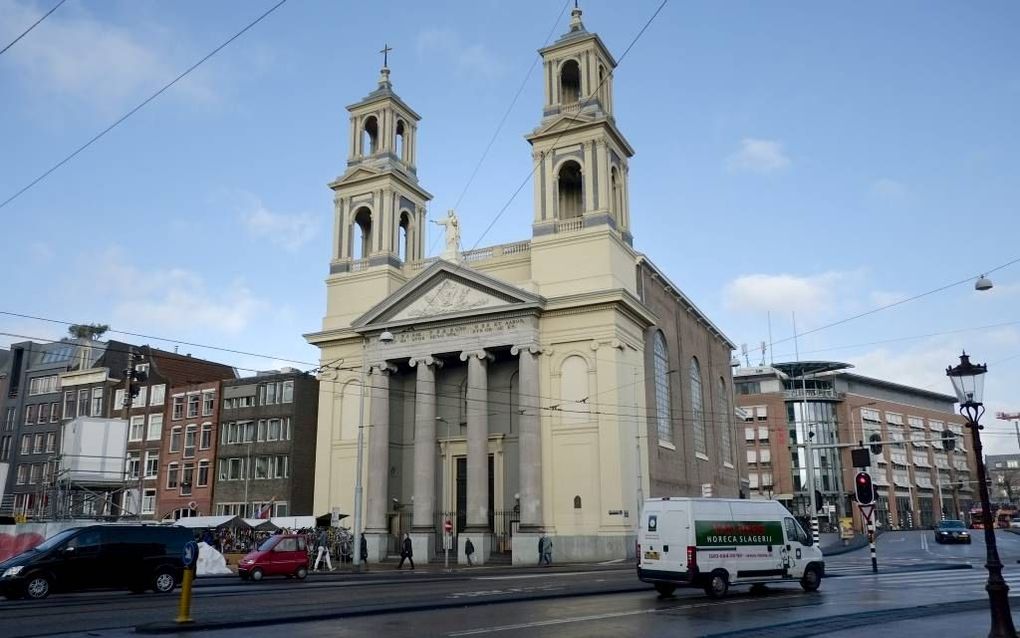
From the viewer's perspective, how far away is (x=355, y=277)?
53.5m

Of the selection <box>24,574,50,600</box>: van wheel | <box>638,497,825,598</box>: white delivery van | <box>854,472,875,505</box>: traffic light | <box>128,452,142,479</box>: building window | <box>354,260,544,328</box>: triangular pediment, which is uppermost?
<box>354,260,544,328</box>: triangular pediment

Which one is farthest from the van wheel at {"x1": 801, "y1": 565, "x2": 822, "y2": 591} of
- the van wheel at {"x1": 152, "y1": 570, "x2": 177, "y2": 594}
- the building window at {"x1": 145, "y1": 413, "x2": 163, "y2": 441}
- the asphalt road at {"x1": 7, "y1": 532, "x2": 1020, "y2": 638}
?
the building window at {"x1": 145, "y1": 413, "x2": 163, "y2": 441}

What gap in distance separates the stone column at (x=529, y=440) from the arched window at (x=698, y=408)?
697 inches

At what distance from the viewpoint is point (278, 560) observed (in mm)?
32500

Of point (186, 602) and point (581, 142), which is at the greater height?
point (581, 142)

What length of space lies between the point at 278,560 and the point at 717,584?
1839 cm

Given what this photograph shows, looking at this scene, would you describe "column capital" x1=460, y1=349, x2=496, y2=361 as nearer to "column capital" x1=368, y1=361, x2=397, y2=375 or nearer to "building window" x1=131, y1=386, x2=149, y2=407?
"column capital" x1=368, y1=361, x2=397, y2=375

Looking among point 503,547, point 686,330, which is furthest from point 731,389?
point 503,547

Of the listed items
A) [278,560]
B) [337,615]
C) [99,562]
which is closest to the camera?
[337,615]

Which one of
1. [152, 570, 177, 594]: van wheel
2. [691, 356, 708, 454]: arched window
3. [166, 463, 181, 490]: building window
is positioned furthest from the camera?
[166, 463, 181, 490]: building window

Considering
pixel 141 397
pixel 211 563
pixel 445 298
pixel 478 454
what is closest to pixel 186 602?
pixel 211 563

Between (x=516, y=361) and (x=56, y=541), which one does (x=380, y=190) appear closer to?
(x=516, y=361)

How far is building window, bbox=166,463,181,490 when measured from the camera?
65.3m

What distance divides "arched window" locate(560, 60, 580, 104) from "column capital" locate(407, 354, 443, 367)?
668 inches
